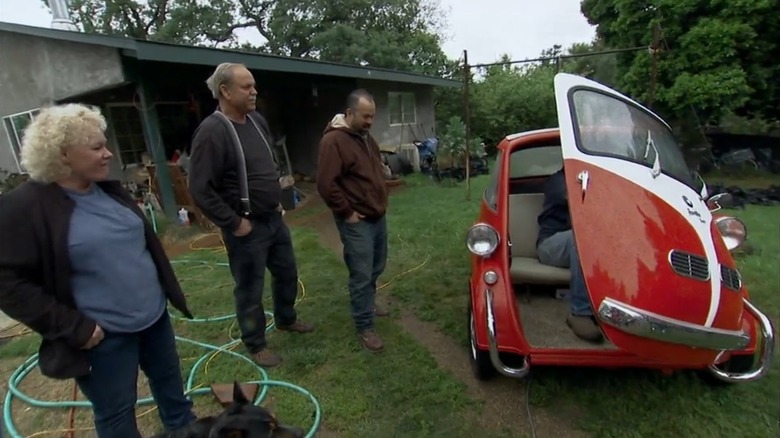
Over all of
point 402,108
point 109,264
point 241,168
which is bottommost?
point 109,264

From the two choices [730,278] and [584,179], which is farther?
[584,179]

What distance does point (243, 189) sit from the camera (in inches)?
100

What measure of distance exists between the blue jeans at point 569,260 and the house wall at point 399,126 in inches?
364

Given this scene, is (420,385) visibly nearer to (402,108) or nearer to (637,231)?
(637,231)

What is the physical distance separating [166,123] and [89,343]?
27.0 feet

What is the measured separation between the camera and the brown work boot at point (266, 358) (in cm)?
292

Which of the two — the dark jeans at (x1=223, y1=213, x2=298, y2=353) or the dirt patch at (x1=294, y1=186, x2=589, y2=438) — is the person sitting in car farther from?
the dark jeans at (x1=223, y1=213, x2=298, y2=353)

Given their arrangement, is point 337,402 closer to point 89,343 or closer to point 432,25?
point 89,343

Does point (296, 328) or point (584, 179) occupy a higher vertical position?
point (584, 179)

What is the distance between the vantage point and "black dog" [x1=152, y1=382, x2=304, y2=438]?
4.87ft

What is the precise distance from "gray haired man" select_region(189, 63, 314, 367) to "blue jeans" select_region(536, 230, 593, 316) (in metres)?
1.72

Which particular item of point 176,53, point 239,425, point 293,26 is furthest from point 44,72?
point 293,26

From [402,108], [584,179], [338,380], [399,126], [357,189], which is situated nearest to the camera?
[584,179]

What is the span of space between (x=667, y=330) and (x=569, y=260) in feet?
3.07
